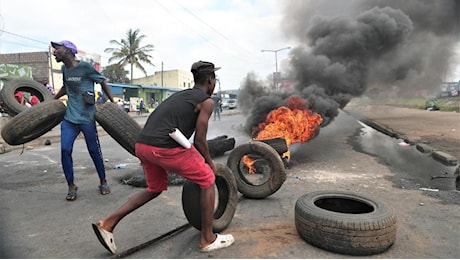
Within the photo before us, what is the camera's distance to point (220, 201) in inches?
142

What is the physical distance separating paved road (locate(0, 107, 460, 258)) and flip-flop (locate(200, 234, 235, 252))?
55mm

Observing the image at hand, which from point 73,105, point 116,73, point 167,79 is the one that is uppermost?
point 116,73

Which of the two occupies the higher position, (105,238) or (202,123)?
(202,123)

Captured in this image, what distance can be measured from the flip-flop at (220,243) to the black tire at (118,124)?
2006 millimetres

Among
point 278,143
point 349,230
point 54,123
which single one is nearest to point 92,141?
point 54,123

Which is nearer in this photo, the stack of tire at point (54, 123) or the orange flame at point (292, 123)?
the stack of tire at point (54, 123)

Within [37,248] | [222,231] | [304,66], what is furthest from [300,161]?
[304,66]

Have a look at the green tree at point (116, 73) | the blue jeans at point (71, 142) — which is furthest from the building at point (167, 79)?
the blue jeans at point (71, 142)

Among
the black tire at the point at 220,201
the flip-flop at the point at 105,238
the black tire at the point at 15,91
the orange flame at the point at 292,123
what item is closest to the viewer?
the flip-flop at the point at 105,238

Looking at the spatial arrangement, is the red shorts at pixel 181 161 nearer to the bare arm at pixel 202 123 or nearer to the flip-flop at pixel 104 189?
the bare arm at pixel 202 123

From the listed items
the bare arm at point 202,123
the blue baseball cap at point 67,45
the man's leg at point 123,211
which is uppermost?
the blue baseball cap at point 67,45

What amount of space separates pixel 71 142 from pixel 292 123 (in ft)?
18.1

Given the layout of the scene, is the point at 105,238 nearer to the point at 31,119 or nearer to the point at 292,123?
the point at 31,119

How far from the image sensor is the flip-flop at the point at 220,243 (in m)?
2.91
